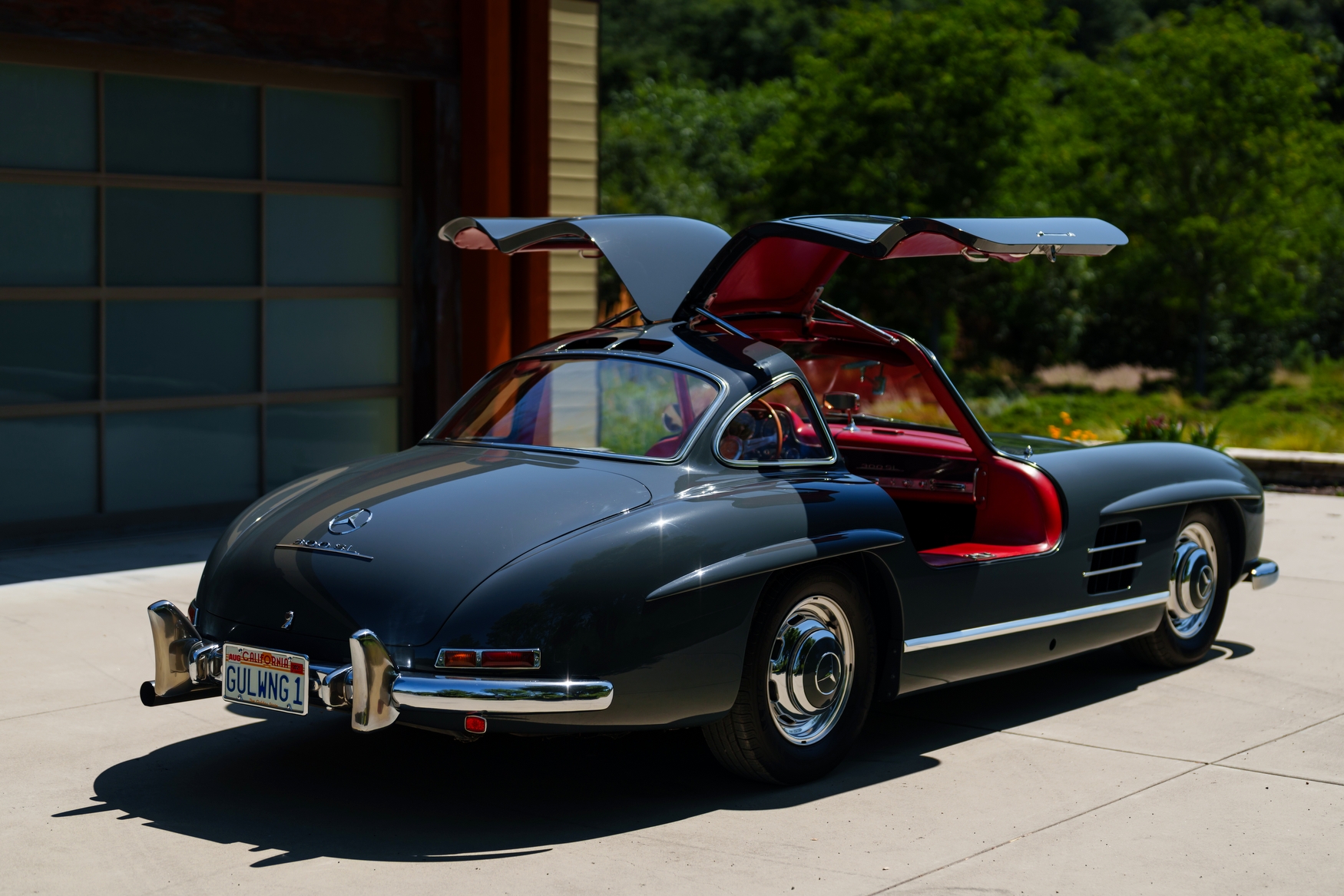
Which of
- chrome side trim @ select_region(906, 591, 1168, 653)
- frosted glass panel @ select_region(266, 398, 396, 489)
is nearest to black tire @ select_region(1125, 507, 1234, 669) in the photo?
chrome side trim @ select_region(906, 591, 1168, 653)

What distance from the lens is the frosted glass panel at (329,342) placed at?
10922mm

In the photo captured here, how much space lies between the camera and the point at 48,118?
9641 mm

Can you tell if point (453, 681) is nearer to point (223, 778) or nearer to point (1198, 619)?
point (223, 778)

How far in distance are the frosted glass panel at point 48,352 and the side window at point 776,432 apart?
6.06 meters

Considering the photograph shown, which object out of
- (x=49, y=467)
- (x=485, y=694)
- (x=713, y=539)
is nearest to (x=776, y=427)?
(x=713, y=539)

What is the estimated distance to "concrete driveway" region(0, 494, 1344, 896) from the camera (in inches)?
164

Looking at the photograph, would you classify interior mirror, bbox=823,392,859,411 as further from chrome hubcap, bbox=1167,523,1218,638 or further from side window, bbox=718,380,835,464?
chrome hubcap, bbox=1167,523,1218,638

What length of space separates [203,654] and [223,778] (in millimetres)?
586

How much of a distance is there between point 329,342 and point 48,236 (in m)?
2.22

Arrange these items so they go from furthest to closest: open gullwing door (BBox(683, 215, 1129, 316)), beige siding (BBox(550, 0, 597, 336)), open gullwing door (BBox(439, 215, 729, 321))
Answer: beige siding (BBox(550, 0, 597, 336)), open gullwing door (BBox(439, 215, 729, 321)), open gullwing door (BBox(683, 215, 1129, 316))

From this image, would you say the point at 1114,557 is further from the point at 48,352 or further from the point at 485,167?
the point at 48,352

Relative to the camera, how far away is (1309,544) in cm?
1060

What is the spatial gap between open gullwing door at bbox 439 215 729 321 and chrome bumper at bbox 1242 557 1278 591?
3.09m

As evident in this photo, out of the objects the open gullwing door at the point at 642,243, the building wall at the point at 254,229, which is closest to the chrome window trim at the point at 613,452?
the open gullwing door at the point at 642,243
